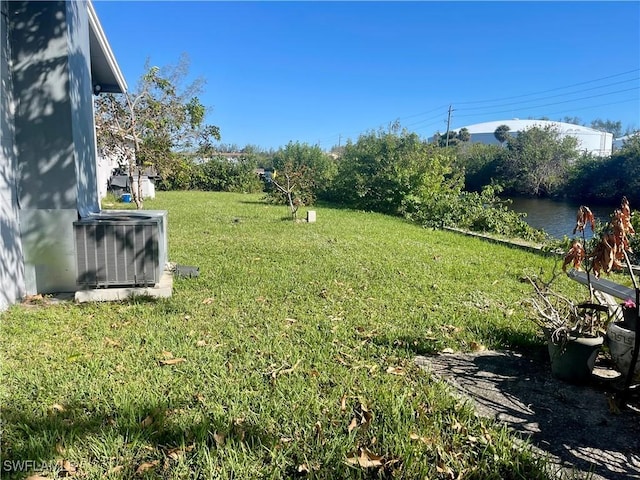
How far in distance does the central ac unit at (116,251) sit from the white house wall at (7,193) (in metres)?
0.56

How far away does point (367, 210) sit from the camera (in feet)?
51.6

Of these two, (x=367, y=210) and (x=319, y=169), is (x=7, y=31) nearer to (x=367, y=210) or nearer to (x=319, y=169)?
(x=367, y=210)

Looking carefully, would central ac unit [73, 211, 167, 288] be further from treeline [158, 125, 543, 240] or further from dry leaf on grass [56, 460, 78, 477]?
treeline [158, 125, 543, 240]

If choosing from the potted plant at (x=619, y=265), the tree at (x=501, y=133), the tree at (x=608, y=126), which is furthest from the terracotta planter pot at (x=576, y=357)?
the tree at (x=608, y=126)

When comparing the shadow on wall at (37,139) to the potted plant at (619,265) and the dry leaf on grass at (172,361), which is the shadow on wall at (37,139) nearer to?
the dry leaf on grass at (172,361)

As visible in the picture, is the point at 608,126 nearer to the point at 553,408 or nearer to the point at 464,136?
the point at 464,136

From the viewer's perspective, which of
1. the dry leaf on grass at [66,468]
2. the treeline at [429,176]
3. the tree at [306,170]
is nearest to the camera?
the dry leaf on grass at [66,468]

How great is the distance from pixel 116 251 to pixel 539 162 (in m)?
33.9

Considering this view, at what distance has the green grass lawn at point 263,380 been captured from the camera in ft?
6.58

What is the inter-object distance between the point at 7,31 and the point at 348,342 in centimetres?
444

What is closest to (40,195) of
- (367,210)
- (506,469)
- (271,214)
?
(506,469)

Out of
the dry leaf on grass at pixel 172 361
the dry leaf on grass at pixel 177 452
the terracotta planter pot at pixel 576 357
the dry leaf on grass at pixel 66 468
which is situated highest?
the terracotta planter pot at pixel 576 357

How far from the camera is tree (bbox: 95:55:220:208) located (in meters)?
13.4

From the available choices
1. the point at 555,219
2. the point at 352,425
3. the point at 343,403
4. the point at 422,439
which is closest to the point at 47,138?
the point at 343,403
